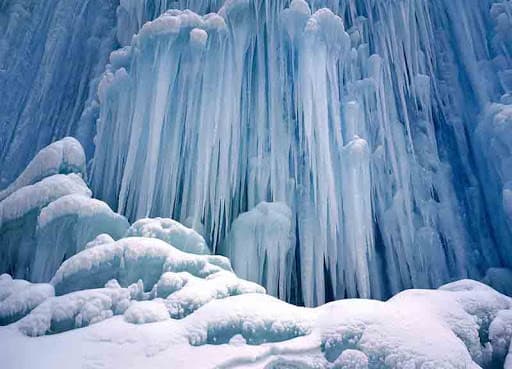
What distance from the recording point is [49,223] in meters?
6.39

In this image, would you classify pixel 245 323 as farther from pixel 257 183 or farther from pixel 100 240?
pixel 257 183

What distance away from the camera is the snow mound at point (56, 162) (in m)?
7.13

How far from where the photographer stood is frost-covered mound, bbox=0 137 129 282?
6.40 m

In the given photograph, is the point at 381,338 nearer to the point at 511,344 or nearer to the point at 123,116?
the point at 511,344

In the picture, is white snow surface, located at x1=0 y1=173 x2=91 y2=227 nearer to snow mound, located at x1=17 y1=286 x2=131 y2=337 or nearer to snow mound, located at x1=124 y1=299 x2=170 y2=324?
snow mound, located at x1=17 y1=286 x2=131 y2=337

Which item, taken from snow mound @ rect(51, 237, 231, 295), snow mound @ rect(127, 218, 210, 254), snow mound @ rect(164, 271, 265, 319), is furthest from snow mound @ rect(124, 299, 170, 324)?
snow mound @ rect(127, 218, 210, 254)

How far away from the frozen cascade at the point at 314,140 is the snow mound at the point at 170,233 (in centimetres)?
91

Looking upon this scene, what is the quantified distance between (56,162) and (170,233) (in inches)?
83.3

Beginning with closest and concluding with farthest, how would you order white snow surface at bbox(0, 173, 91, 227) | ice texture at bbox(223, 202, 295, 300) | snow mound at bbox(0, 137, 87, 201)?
white snow surface at bbox(0, 173, 91, 227), snow mound at bbox(0, 137, 87, 201), ice texture at bbox(223, 202, 295, 300)

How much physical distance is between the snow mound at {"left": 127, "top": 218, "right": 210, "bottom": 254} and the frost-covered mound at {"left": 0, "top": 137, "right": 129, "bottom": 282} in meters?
0.36

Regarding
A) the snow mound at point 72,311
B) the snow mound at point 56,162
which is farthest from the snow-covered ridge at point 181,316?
the snow mound at point 56,162

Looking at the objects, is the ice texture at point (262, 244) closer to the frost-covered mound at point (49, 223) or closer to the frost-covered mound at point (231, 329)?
the frost-covered mound at point (49, 223)

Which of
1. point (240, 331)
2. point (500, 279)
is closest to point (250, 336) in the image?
point (240, 331)

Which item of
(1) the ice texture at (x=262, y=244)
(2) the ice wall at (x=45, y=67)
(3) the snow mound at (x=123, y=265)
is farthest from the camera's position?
(2) the ice wall at (x=45, y=67)
